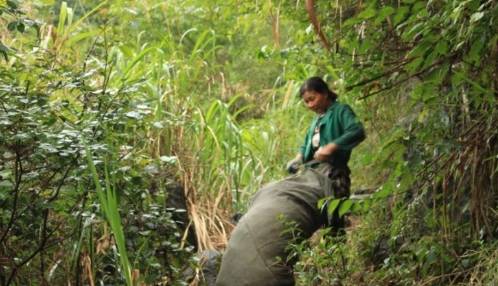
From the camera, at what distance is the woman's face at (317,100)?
187 inches

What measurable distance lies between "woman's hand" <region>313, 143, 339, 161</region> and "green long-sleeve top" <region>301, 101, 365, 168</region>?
1.2 inches

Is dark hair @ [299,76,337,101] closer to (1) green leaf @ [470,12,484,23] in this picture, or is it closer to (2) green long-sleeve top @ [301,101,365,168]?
(2) green long-sleeve top @ [301,101,365,168]

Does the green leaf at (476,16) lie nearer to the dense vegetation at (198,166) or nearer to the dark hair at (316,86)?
the dense vegetation at (198,166)

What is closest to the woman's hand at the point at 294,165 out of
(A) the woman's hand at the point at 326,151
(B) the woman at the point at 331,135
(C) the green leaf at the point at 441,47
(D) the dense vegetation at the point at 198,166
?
(B) the woman at the point at 331,135

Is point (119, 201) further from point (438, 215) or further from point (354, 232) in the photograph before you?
point (354, 232)

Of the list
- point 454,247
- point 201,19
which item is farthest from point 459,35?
point 201,19

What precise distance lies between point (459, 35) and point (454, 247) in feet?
4.86

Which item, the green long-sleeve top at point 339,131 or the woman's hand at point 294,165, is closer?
the green long-sleeve top at point 339,131

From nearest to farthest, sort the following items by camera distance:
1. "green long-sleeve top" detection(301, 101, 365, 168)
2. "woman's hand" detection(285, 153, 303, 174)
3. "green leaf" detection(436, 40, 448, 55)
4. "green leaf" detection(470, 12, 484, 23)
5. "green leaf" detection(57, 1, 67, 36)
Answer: "green leaf" detection(470, 12, 484, 23) < "green leaf" detection(436, 40, 448, 55) < "green long-sleeve top" detection(301, 101, 365, 168) < "woman's hand" detection(285, 153, 303, 174) < "green leaf" detection(57, 1, 67, 36)

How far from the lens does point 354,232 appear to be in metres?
4.73

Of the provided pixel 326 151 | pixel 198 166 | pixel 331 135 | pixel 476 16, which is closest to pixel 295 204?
pixel 326 151

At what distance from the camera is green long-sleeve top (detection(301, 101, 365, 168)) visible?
445cm

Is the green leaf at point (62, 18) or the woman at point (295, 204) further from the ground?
the green leaf at point (62, 18)

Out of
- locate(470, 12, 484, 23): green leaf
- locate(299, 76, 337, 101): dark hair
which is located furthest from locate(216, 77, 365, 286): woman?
locate(470, 12, 484, 23): green leaf
